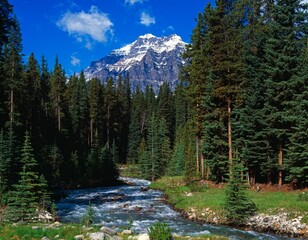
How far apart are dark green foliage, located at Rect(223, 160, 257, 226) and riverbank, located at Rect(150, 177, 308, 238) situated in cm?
51

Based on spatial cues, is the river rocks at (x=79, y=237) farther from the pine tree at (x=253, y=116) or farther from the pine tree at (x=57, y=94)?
the pine tree at (x=57, y=94)

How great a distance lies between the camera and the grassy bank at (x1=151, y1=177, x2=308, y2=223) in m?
21.5

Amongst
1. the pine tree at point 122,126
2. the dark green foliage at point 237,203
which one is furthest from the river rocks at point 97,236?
the pine tree at point 122,126

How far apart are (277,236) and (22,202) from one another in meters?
14.7

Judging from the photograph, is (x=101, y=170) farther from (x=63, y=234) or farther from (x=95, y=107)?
(x=63, y=234)

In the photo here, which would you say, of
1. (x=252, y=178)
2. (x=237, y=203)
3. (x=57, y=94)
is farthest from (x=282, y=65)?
(x=57, y=94)

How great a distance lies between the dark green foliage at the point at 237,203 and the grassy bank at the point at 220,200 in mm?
1326

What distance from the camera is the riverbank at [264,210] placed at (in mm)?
19641

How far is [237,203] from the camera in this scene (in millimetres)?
21562

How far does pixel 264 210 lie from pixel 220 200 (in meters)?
4.33

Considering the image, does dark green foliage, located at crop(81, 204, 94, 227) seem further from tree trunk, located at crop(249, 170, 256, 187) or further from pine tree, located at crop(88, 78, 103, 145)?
pine tree, located at crop(88, 78, 103, 145)

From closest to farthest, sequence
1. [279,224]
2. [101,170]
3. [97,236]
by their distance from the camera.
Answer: [97,236], [279,224], [101,170]

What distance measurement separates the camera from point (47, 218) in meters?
22.3

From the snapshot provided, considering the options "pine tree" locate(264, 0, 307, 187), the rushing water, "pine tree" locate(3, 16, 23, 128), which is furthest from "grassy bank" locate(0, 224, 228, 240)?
"pine tree" locate(3, 16, 23, 128)
